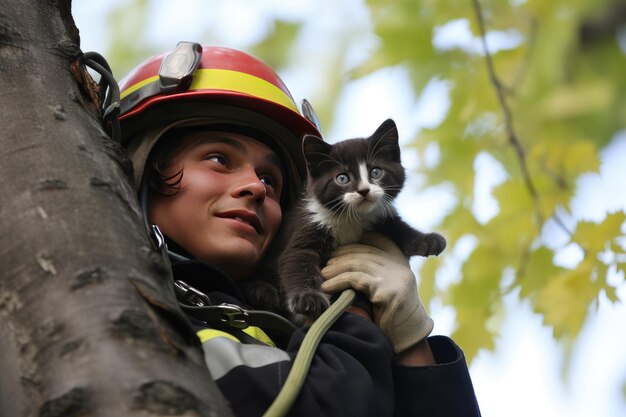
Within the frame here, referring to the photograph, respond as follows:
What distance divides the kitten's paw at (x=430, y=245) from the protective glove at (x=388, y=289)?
0.19 m

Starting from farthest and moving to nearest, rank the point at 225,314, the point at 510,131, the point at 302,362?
1. the point at 510,131
2. the point at 225,314
3. the point at 302,362

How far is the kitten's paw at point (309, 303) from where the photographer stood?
2916 millimetres

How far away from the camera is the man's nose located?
3.18 m

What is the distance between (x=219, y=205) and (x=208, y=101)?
1.59 ft

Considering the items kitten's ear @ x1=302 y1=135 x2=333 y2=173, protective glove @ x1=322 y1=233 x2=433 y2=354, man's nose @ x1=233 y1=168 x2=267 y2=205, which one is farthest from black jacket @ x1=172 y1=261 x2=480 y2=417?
kitten's ear @ x1=302 y1=135 x2=333 y2=173

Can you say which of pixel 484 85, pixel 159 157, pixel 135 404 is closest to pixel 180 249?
pixel 159 157

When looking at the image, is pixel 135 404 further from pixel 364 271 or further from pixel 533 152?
pixel 533 152

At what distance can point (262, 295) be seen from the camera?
3264mm

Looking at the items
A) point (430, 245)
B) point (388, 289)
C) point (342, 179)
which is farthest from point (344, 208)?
point (388, 289)

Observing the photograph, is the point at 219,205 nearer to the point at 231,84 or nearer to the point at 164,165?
the point at 164,165

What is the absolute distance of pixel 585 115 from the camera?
A: 4207 mm

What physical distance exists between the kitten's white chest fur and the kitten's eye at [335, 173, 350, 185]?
68 millimetres

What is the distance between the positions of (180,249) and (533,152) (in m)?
1.91

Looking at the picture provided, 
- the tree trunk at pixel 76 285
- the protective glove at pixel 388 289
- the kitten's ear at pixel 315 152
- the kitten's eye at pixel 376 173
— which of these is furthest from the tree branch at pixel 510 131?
the tree trunk at pixel 76 285
